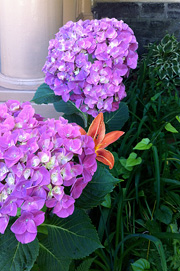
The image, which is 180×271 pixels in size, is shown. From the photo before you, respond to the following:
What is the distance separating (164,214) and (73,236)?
65 cm

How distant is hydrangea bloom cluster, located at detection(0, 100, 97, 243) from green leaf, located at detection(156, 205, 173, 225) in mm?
721

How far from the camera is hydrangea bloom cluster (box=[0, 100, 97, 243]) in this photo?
0.57m

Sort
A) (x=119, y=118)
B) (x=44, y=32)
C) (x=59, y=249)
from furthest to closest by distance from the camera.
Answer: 1. (x=44, y=32)
2. (x=119, y=118)
3. (x=59, y=249)

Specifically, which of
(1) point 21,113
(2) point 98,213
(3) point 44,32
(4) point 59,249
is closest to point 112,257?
(2) point 98,213

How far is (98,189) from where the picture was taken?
29.4 inches

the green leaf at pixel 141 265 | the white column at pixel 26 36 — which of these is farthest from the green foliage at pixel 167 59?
the green leaf at pixel 141 265

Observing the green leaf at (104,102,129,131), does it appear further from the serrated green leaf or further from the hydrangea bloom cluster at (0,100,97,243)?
the hydrangea bloom cluster at (0,100,97,243)

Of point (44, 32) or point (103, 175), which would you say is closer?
point (103, 175)

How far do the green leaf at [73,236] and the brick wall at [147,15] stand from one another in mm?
3161

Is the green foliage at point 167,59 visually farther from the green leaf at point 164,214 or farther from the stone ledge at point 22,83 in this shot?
the green leaf at point 164,214

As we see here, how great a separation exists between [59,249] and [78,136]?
0.31 metres

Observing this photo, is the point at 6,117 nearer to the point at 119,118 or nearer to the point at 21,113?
the point at 21,113

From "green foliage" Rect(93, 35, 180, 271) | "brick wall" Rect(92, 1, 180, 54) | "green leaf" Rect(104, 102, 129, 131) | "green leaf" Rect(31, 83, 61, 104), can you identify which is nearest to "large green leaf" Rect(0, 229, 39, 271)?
"green foliage" Rect(93, 35, 180, 271)

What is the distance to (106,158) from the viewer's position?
78cm
